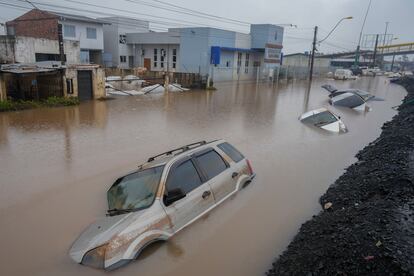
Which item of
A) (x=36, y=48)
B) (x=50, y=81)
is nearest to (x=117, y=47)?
(x=36, y=48)

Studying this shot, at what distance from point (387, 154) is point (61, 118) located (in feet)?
46.5

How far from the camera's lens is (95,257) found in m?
4.55

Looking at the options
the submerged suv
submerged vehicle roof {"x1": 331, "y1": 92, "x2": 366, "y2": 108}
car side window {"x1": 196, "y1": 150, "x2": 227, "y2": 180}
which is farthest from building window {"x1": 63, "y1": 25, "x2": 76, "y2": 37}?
car side window {"x1": 196, "y1": 150, "x2": 227, "y2": 180}

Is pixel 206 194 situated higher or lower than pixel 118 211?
higher

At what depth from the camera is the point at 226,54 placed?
4112cm

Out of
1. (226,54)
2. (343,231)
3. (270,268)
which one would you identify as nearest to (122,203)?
(270,268)

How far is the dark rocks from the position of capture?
4.01 m

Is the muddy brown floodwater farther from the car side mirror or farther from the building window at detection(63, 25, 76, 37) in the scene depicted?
the building window at detection(63, 25, 76, 37)

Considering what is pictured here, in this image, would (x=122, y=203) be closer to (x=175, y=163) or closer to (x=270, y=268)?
(x=175, y=163)

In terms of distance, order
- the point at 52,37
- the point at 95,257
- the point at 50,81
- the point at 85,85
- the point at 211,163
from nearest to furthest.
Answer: the point at 95,257 < the point at 211,163 < the point at 50,81 < the point at 85,85 < the point at 52,37

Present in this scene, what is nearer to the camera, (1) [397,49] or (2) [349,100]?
(2) [349,100]

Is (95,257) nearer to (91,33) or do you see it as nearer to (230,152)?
(230,152)

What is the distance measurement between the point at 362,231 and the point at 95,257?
392cm

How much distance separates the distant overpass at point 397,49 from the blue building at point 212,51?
230 feet
